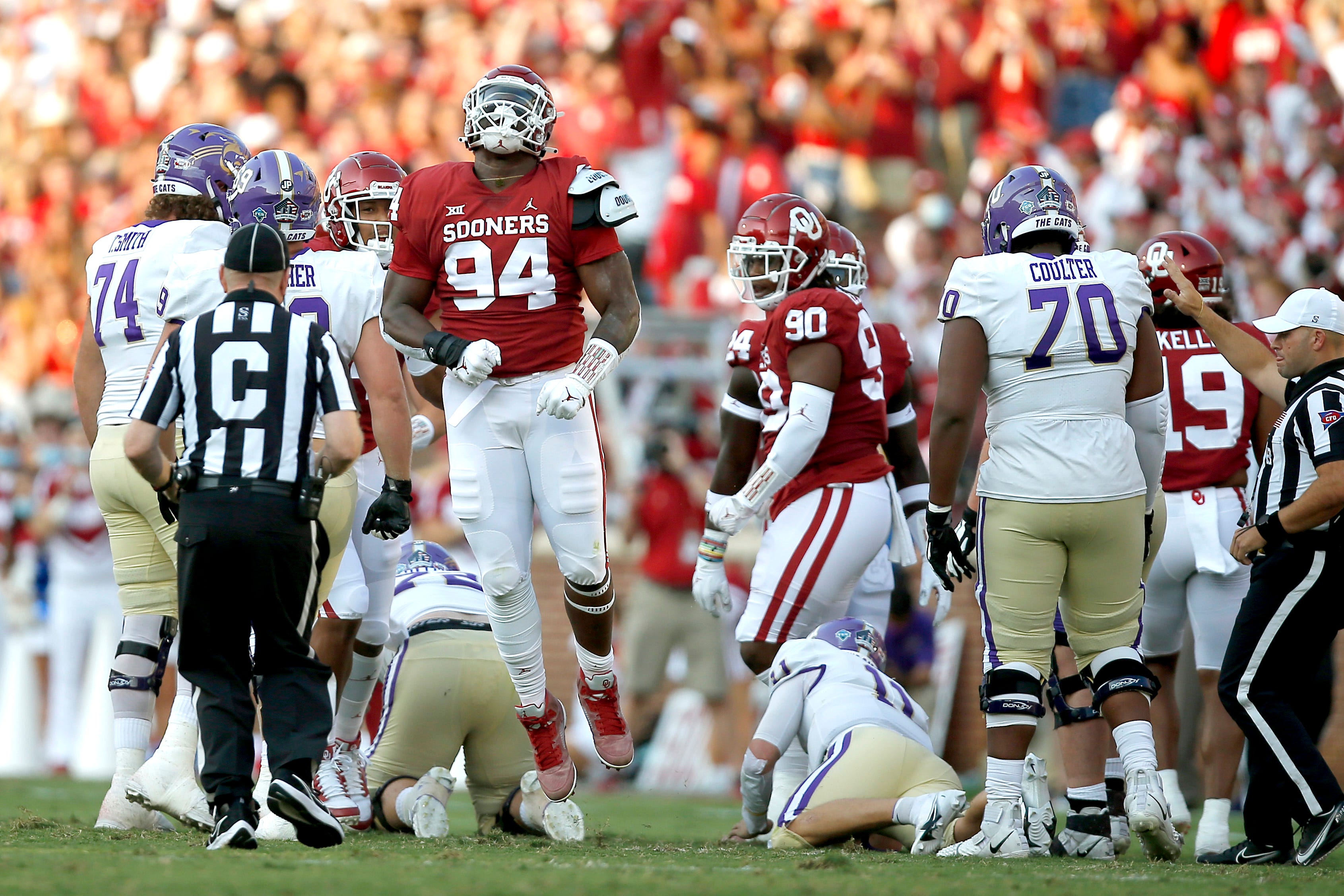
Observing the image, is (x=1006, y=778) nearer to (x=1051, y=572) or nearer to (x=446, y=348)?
(x=1051, y=572)

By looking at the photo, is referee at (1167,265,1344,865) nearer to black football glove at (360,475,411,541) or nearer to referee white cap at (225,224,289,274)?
black football glove at (360,475,411,541)

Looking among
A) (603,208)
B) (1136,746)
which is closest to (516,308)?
(603,208)

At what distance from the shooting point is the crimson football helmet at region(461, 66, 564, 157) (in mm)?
5781

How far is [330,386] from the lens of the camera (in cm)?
489

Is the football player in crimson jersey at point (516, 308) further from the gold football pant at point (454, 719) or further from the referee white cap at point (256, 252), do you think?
the referee white cap at point (256, 252)

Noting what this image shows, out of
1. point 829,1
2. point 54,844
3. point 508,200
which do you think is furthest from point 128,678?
point 829,1

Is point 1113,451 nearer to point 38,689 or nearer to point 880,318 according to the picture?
point 880,318

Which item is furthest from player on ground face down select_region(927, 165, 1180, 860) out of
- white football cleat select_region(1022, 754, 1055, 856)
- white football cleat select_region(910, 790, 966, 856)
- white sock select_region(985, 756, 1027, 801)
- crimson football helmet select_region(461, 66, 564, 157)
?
crimson football helmet select_region(461, 66, 564, 157)

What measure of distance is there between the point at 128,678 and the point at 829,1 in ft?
37.6

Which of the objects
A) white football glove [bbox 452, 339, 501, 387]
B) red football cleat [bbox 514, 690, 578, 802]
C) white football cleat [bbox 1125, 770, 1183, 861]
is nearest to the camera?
white football cleat [bbox 1125, 770, 1183, 861]

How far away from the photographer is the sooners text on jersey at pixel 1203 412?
22.3 ft

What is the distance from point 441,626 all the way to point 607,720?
3.21 feet

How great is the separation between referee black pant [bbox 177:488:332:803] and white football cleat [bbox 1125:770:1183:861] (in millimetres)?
2625

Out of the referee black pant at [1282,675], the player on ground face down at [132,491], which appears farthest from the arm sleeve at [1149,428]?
the player on ground face down at [132,491]
